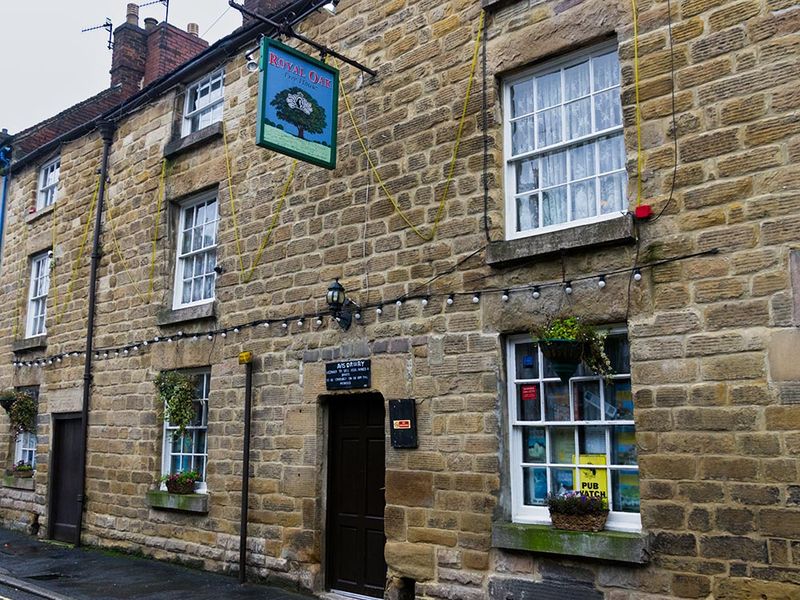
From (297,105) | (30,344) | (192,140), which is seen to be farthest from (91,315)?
(297,105)

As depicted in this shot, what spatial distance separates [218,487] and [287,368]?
1938 mm

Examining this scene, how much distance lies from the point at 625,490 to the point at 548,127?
3362 millimetres

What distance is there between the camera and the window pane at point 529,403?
712 centimetres

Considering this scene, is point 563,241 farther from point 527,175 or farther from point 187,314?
point 187,314

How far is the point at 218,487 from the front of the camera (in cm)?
996

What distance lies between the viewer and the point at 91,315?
12.7 metres

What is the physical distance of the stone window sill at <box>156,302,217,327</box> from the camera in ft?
34.2

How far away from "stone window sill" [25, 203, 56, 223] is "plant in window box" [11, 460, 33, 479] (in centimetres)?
464

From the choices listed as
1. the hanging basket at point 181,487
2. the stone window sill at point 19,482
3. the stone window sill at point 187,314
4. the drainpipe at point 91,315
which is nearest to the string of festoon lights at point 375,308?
the stone window sill at point 187,314

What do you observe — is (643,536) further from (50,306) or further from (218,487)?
(50,306)

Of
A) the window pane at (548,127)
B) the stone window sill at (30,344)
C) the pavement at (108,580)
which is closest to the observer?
the window pane at (548,127)

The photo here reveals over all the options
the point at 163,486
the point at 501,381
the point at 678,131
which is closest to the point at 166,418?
the point at 163,486

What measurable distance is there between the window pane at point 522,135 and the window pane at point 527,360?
1.89 metres

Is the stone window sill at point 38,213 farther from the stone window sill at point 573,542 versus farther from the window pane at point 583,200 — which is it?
the stone window sill at point 573,542
